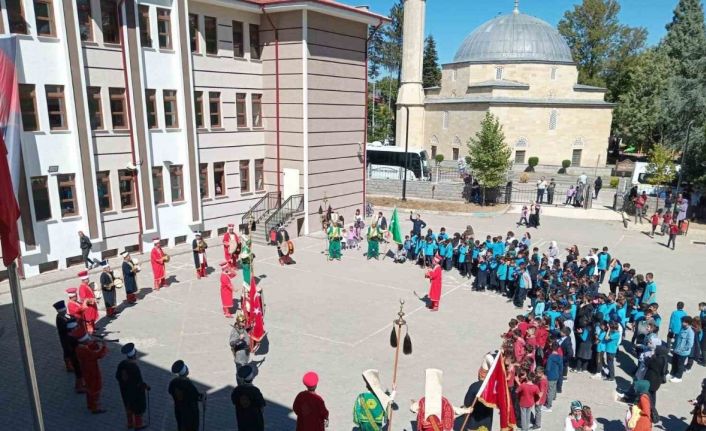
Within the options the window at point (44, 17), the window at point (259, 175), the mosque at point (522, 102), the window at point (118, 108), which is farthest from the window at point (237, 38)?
the mosque at point (522, 102)

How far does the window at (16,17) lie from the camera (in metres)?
15.6

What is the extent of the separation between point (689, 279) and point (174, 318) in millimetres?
17578

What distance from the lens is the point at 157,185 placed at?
20688mm

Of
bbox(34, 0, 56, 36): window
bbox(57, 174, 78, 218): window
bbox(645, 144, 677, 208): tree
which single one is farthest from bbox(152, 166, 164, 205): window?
bbox(645, 144, 677, 208): tree

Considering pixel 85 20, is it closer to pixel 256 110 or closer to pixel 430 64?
pixel 256 110

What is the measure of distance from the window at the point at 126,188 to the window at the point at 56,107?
2.73 metres

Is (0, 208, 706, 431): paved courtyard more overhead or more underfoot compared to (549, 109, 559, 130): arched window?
more underfoot

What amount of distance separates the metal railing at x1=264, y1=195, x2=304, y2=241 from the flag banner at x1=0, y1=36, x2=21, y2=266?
17.2 m

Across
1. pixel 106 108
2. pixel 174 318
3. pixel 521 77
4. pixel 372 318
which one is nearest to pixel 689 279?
pixel 372 318

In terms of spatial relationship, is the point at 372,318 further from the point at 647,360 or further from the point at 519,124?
the point at 519,124

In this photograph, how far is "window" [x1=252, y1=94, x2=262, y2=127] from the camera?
23859 millimetres

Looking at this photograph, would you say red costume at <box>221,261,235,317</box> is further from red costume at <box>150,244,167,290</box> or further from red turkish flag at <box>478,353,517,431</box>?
red turkish flag at <box>478,353,517,431</box>

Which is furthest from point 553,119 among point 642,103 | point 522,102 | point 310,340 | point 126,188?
point 310,340

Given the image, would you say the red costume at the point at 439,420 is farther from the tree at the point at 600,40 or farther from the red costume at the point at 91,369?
the tree at the point at 600,40
